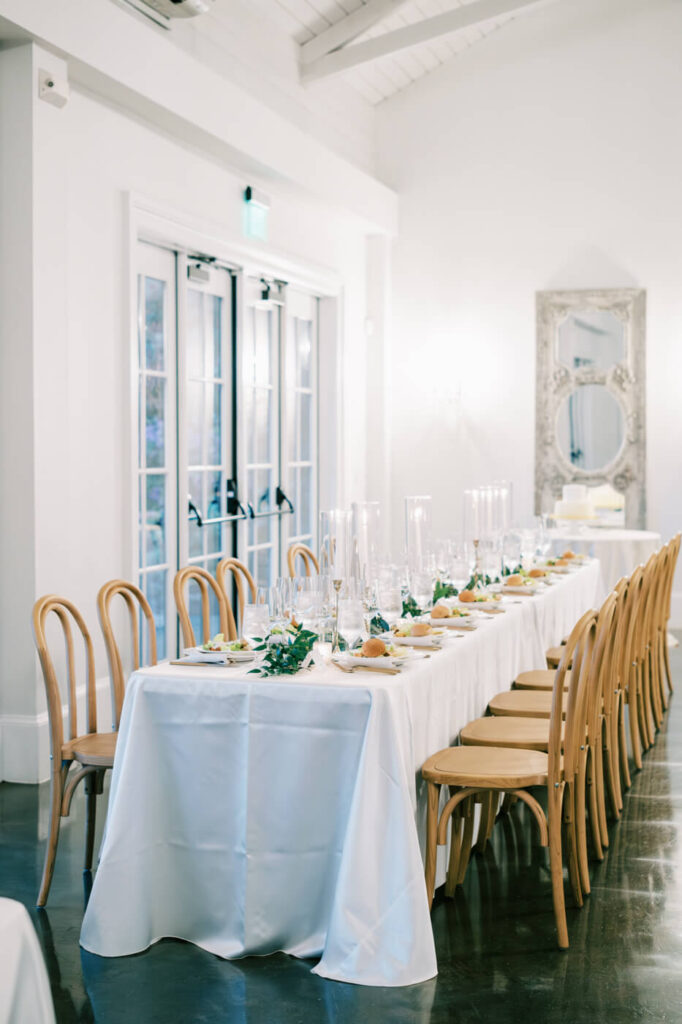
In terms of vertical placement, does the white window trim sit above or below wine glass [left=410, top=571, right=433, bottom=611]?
above

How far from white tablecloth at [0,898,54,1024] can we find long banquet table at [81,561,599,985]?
142cm

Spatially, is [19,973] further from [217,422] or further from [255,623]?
[217,422]

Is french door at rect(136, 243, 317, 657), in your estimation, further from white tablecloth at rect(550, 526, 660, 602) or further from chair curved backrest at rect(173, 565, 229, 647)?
white tablecloth at rect(550, 526, 660, 602)

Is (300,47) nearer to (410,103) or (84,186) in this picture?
(410,103)

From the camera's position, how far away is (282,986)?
10.3ft

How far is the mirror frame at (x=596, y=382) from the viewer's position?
9.77 metres

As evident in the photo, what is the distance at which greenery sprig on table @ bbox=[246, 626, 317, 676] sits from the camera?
3412mm

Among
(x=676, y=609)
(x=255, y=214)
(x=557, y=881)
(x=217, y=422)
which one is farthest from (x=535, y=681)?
(x=676, y=609)

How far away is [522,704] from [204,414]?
3578 millimetres

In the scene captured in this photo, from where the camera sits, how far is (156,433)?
6.67 m

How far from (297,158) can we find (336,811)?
5691mm

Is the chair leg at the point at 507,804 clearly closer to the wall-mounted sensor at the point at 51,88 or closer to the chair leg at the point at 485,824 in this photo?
the chair leg at the point at 485,824

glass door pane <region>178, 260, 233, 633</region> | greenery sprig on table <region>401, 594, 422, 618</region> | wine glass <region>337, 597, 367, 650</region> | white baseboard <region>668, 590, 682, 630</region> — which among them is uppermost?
glass door pane <region>178, 260, 233, 633</region>

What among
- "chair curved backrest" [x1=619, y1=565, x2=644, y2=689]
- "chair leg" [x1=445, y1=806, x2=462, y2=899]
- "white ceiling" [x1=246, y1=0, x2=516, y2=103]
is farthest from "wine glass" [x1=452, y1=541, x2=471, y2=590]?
"white ceiling" [x1=246, y1=0, x2=516, y2=103]
